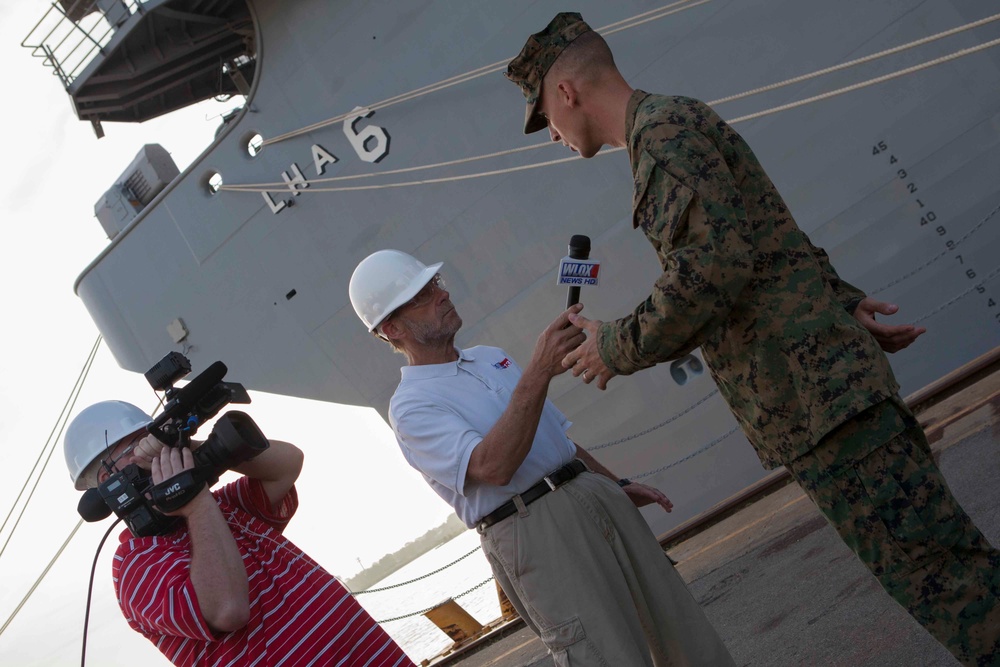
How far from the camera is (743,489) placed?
6.29 m

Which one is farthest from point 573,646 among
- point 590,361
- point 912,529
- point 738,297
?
point 738,297

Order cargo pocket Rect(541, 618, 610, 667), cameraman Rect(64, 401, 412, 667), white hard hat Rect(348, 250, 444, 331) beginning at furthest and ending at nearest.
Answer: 1. white hard hat Rect(348, 250, 444, 331)
2. cargo pocket Rect(541, 618, 610, 667)
3. cameraman Rect(64, 401, 412, 667)

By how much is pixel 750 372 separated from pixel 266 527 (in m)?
1.45

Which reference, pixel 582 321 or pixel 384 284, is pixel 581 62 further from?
pixel 384 284

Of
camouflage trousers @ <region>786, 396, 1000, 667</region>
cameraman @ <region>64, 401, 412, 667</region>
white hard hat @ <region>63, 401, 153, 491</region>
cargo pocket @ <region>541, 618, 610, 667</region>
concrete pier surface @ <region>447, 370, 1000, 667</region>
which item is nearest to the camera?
camouflage trousers @ <region>786, 396, 1000, 667</region>

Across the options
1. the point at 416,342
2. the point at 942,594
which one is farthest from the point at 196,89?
the point at 942,594

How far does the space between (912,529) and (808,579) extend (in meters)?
2.27

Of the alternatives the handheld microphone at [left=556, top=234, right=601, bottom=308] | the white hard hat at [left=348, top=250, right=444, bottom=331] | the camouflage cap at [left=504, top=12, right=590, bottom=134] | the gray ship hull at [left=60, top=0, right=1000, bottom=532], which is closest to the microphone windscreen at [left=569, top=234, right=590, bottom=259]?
the handheld microphone at [left=556, top=234, right=601, bottom=308]

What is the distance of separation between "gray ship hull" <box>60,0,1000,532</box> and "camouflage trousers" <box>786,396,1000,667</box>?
3.58 m

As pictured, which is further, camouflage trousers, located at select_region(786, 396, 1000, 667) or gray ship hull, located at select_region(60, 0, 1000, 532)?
gray ship hull, located at select_region(60, 0, 1000, 532)

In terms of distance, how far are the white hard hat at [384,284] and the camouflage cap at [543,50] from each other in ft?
2.34

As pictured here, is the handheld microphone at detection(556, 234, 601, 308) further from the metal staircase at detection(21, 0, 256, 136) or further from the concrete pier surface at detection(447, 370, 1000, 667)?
the metal staircase at detection(21, 0, 256, 136)

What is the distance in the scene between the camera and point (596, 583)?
2342 mm

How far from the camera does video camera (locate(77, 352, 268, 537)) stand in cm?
215
